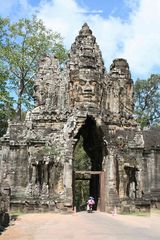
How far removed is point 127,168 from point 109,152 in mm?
1349

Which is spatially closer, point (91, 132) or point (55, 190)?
point (55, 190)

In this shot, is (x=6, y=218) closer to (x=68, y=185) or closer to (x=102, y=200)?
(x=68, y=185)

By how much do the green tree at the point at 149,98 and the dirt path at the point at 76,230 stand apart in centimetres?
2477

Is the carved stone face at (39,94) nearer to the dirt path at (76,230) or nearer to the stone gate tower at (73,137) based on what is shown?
the stone gate tower at (73,137)

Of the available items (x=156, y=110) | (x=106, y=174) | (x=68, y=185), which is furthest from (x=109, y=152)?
(x=156, y=110)

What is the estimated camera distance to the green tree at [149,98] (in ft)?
137

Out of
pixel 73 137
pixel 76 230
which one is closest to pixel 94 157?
pixel 73 137

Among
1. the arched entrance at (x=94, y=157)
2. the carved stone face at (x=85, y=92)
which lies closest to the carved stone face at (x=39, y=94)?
the carved stone face at (x=85, y=92)

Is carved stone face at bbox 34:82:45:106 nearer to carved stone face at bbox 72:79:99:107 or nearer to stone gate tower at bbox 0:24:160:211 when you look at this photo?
stone gate tower at bbox 0:24:160:211

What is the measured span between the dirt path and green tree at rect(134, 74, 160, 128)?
2477 cm

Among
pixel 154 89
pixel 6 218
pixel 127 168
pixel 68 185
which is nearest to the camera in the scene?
pixel 6 218

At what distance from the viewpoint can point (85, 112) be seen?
22484 mm

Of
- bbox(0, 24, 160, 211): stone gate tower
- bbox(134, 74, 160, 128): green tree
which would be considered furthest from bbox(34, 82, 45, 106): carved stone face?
bbox(134, 74, 160, 128): green tree

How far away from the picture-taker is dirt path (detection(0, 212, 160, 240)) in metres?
13.3
